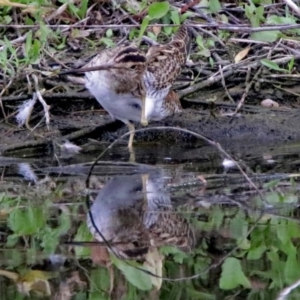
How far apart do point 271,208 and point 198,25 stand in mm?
2834

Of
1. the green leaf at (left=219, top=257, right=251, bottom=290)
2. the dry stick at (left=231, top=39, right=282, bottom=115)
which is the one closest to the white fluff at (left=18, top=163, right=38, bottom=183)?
the dry stick at (left=231, top=39, right=282, bottom=115)

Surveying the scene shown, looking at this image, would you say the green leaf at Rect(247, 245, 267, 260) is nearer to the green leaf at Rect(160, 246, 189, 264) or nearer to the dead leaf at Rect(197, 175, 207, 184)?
the green leaf at Rect(160, 246, 189, 264)

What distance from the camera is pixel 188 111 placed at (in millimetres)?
6750

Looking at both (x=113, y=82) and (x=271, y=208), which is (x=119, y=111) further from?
(x=271, y=208)

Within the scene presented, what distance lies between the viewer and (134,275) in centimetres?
356

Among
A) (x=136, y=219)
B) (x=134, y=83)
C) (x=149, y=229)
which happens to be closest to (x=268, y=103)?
(x=134, y=83)

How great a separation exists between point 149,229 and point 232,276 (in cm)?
73

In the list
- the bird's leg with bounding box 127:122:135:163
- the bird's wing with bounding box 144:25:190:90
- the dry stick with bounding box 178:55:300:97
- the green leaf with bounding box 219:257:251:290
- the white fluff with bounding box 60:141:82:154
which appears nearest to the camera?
the green leaf with bounding box 219:257:251:290

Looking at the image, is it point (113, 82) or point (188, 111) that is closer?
point (113, 82)

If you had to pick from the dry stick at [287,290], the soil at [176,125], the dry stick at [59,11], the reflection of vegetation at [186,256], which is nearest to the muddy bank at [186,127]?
the soil at [176,125]

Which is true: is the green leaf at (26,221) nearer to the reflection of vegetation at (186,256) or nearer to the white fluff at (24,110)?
the reflection of vegetation at (186,256)

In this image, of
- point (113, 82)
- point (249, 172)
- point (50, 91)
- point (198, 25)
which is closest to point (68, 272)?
point (249, 172)

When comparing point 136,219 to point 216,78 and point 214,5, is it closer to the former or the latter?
point 216,78

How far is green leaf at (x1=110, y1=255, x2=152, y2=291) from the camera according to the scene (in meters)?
3.46
